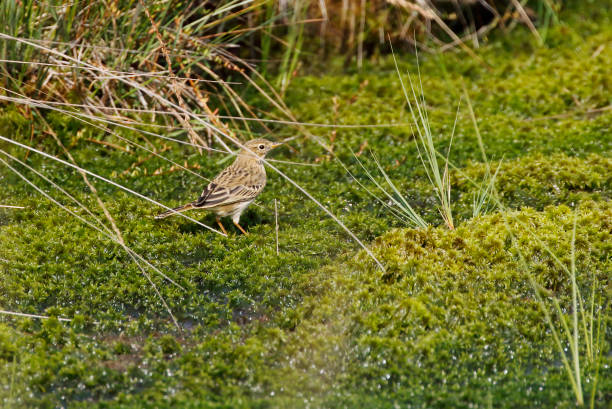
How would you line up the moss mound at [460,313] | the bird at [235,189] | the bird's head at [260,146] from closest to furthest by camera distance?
the moss mound at [460,313]
the bird at [235,189]
the bird's head at [260,146]

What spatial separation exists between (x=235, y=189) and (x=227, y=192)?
75mm

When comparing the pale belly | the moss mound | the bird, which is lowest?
the moss mound

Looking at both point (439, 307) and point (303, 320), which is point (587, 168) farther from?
point (303, 320)

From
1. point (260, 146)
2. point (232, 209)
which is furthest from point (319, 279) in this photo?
point (260, 146)

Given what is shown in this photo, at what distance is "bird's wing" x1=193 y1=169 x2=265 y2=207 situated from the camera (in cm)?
534

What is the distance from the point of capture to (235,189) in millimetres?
5461

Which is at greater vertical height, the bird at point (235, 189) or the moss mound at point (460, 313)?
the bird at point (235, 189)

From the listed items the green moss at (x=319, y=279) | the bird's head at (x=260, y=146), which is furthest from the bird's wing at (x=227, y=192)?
the bird's head at (x=260, y=146)

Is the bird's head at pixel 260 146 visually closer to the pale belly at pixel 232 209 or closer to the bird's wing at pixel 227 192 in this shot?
the bird's wing at pixel 227 192

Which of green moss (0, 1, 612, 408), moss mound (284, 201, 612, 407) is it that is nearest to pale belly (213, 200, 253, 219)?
green moss (0, 1, 612, 408)

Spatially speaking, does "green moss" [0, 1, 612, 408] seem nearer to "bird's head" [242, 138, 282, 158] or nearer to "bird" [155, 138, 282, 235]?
"bird" [155, 138, 282, 235]

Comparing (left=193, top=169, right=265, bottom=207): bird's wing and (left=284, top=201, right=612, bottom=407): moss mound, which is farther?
(left=193, top=169, right=265, bottom=207): bird's wing

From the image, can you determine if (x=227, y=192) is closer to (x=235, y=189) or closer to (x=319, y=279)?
(x=235, y=189)

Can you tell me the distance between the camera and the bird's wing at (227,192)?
534cm
